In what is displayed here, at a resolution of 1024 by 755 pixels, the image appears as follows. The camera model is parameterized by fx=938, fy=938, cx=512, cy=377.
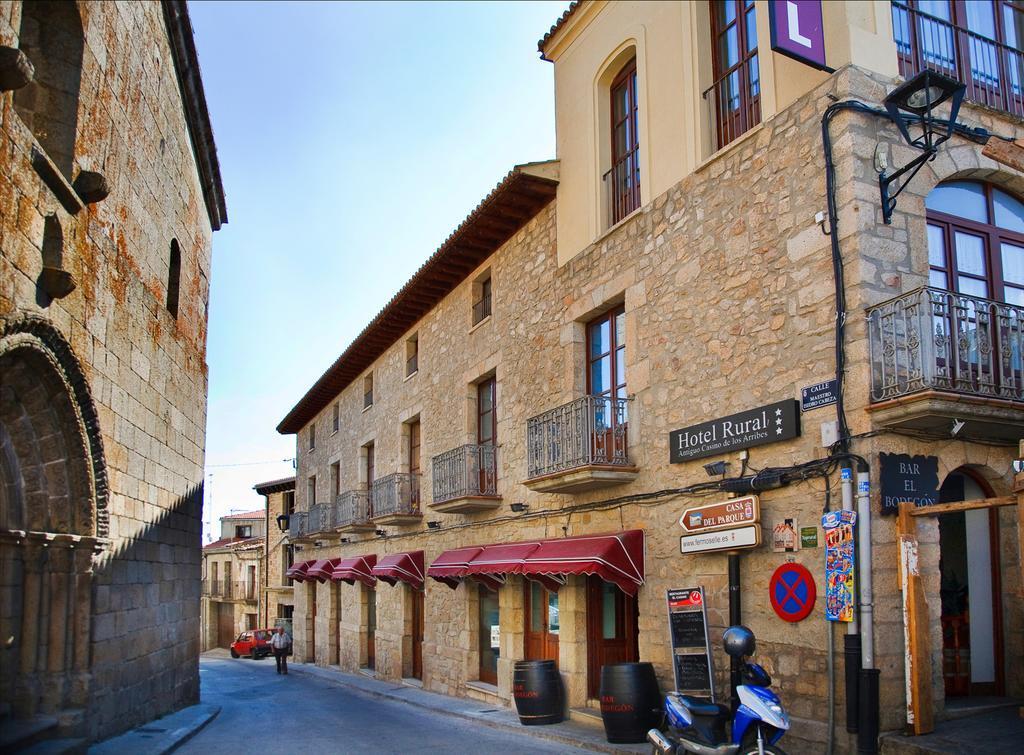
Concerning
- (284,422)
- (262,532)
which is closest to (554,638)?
(284,422)

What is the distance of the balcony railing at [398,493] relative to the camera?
16.6 m

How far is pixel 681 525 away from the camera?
352 inches

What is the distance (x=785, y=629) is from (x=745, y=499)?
1100mm

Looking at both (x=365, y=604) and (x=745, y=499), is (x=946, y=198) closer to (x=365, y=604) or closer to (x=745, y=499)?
(x=745, y=499)

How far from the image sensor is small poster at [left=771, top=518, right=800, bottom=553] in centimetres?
762

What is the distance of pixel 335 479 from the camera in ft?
77.4

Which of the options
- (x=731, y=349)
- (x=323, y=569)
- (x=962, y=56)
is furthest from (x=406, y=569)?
(x=962, y=56)

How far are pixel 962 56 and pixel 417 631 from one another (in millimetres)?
12610

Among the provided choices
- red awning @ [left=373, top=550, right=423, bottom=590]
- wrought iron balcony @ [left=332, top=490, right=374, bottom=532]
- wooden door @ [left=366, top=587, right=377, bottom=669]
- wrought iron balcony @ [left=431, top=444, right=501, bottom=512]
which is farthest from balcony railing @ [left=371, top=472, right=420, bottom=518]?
wooden door @ [left=366, top=587, right=377, bottom=669]

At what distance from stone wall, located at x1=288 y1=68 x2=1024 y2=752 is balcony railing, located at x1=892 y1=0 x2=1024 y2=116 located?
1.58 ft

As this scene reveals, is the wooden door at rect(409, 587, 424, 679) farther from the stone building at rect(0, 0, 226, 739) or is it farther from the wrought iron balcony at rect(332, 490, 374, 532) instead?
the stone building at rect(0, 0, 226, 739)

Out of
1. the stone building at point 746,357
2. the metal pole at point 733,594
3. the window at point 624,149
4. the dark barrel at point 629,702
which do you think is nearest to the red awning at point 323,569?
the stone building at point 746,357

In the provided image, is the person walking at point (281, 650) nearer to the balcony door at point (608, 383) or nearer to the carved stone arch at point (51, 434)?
the balcony door at point (608, 383)

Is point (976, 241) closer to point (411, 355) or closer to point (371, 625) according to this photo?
point (411, 355)
